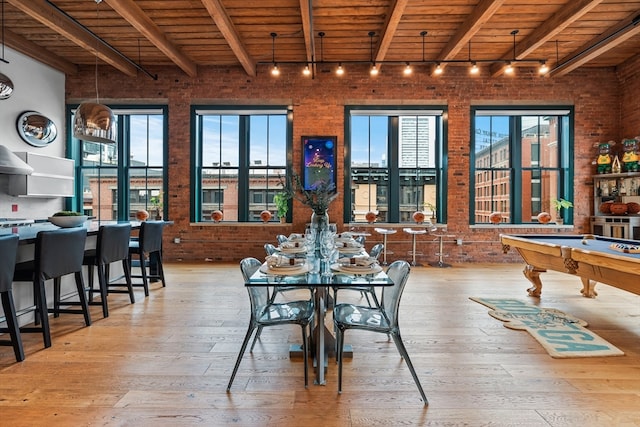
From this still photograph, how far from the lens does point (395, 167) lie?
7.50 m

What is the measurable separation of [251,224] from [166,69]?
3.49m

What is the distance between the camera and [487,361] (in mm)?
2723

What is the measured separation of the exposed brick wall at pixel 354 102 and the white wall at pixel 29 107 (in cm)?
39

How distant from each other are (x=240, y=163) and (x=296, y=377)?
5.71m

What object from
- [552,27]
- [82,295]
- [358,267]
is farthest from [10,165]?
[552,27]

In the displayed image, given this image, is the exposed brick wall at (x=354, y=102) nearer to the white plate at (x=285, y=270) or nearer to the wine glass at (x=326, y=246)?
the wine glass at (x=326, y=246)

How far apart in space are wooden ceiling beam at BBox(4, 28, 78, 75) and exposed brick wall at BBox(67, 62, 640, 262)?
260 mm

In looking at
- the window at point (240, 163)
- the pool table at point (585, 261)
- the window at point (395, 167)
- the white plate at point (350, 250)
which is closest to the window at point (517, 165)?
the window at point (395, 167)

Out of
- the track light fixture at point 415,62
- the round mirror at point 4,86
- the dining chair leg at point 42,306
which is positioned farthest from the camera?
the track light fixture at point 415,62

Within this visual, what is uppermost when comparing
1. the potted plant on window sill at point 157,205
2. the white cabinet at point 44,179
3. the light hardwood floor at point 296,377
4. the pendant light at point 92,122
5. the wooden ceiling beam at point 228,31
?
the wooden ceiling beam at point 228,31

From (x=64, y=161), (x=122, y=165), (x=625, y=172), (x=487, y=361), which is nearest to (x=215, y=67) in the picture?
(x=122, y=165)

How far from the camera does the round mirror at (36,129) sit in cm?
634

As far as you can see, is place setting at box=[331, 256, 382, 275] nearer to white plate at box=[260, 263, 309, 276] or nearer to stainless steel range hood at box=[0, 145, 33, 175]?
white plate at box=[260, 263, 309, 276]

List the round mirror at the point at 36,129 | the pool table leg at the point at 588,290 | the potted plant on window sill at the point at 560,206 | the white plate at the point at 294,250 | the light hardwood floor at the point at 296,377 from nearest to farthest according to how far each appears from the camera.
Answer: the light hardwood floor at the point at 296,377
the white plate at the point at 294,250
the pool table leg at the point at 588,290
the round mirror at the point at 36,129
the potted plant on window sill at the point at 560,206
